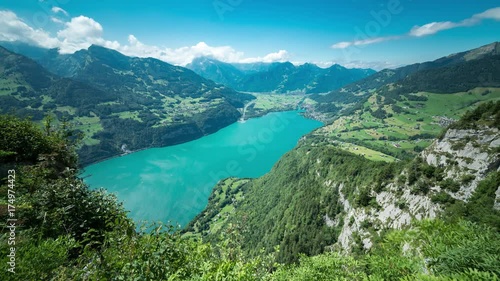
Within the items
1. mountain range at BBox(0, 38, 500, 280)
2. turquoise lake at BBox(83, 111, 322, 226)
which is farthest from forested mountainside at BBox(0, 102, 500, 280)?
turquoise lake at BBox(83, 111, 322, 226)

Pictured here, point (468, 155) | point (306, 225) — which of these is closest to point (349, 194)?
point (306, 225)

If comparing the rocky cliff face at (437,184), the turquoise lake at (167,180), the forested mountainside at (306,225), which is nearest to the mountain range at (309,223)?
the forested mountainside at (306,225)

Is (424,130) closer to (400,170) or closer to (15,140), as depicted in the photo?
(400,170)

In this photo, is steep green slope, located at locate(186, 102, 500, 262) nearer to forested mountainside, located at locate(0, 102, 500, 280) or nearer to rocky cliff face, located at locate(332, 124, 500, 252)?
rocky cliff face, located at locate(332, 124, 500, 252)

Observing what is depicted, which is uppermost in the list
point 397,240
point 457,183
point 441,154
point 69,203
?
point 69,203

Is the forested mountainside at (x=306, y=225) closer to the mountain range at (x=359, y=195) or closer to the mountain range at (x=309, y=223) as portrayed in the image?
the mountain range at (x=309, y=223)

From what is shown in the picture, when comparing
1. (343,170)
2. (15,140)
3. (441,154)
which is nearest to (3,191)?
(15,140)

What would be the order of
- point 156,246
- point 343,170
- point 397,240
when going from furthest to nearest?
1. point 343,170
2. point 397,240
3. point 156,246
